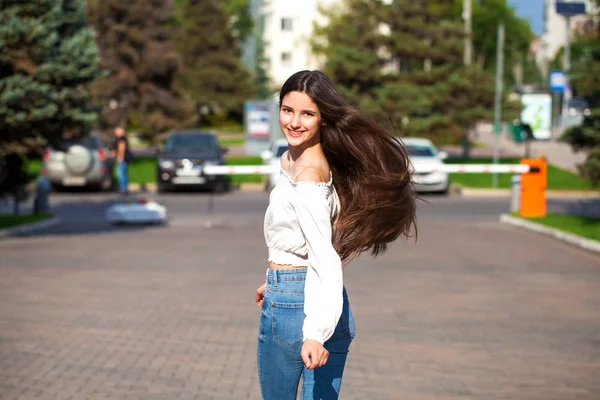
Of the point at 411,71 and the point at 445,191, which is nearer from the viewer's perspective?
the point at 445,191

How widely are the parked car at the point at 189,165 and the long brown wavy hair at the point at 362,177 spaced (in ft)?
87.5

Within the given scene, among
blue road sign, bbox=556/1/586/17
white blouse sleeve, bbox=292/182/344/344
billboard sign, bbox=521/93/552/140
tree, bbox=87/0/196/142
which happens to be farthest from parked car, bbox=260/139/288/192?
white blouse sleeve, bbox=292/182/344/344

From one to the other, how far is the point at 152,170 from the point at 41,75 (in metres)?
21.6

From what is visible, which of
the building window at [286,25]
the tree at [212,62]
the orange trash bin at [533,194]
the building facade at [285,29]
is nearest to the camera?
the orange trash bin at [533,194]

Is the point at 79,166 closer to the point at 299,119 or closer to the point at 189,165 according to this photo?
the point at 189,165

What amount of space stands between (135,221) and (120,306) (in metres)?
11.1

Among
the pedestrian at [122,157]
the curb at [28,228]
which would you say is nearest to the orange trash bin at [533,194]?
the curb at [28,228]

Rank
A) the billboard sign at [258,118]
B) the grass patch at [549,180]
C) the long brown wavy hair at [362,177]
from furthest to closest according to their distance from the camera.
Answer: the billboard sign at [258,118], the grass patch at [549,180], the long brown wavy hair at [362,177]

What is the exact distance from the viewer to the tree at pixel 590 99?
18906 mm

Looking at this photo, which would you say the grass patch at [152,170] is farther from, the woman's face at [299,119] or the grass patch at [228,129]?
the woman's face at [299,119]

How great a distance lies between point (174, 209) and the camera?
2550 centimetres

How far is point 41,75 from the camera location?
57.6 feet

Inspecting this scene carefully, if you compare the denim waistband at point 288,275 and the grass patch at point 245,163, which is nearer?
the denim waistband at point 288,275

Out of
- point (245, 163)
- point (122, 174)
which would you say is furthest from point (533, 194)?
point (245, 163)
